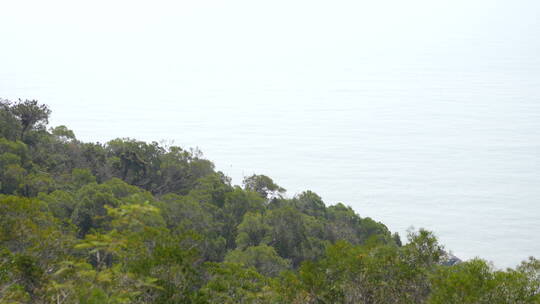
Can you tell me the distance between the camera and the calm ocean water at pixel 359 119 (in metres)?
52.9

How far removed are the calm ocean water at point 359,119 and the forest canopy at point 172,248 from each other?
20004 mm

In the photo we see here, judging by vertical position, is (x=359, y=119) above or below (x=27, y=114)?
above

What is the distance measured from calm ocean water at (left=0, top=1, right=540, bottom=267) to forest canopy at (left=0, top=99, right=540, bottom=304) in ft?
65.6

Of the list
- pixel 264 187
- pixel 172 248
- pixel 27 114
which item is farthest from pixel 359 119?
pixel 172 248

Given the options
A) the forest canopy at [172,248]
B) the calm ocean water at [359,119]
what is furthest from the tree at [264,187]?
the calm ocean water at [359,119]

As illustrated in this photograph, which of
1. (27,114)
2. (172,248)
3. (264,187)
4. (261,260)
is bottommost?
(261,260)

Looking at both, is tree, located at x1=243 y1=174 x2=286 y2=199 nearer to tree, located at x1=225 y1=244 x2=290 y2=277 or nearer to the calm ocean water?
tree, located at x1=225 y1=244 x2=290 y2=277

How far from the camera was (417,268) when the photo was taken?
11.9 m

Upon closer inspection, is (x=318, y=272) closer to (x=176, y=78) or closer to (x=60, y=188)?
(x=60, y=188)

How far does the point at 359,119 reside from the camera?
86938mm

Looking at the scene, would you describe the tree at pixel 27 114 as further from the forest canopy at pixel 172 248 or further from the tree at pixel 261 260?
the tree at pixel 261 260

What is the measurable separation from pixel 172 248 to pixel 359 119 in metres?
78.4

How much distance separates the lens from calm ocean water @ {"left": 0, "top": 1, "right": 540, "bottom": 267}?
52938mm

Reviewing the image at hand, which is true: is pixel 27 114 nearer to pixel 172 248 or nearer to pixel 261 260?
pixel 261 260
